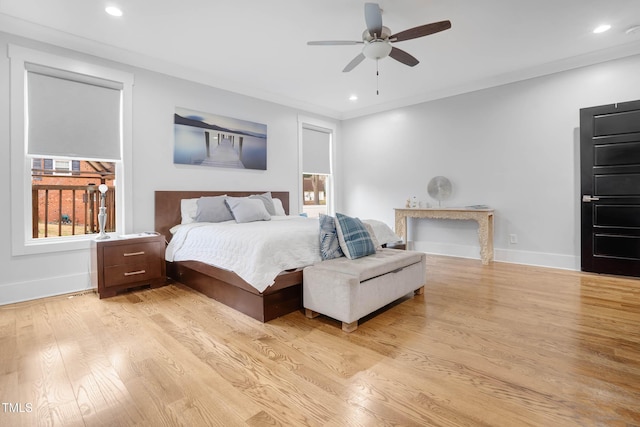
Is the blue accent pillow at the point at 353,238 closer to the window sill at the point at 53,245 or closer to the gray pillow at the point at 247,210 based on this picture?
the gray pillow at the point at 247,210

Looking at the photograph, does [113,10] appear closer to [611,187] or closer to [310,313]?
[310,313]

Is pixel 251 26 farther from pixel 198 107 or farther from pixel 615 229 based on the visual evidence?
pixel 615 229

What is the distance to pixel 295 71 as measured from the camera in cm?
426

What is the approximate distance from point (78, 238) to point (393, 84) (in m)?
4.63

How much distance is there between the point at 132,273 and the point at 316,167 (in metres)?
3.80

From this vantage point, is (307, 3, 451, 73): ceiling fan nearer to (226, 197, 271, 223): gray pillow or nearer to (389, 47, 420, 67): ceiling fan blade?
(389, 47, 420, 67): ceiling fan blade

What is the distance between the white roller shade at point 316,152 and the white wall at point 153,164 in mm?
328

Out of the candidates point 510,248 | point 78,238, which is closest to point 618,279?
point 510,248

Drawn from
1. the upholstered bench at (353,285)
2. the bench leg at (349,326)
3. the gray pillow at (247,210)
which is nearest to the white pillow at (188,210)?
the gray pillow at (247,210)

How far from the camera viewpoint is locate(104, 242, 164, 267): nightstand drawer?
10.3ft

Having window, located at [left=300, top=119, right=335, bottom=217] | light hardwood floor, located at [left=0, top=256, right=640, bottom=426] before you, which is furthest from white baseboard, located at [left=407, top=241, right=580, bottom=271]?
window, located at [left=300, top=119, right=335, bottom=217]

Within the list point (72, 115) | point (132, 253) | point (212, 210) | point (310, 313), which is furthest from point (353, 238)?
point (72, 115)

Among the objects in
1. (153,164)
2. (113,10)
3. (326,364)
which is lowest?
(326,364)

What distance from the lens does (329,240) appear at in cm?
277
